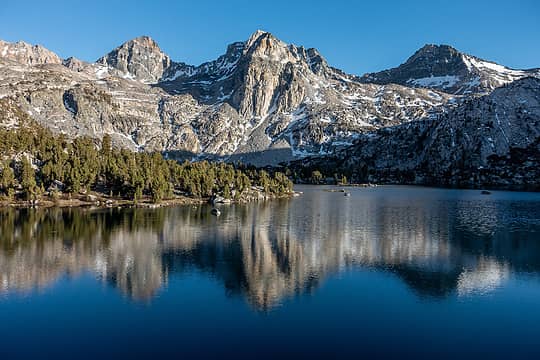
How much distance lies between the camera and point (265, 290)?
4888 cm

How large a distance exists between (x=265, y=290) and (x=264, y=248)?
21980 mm

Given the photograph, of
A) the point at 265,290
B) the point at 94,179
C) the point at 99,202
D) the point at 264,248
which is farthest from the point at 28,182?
the point at 265,290

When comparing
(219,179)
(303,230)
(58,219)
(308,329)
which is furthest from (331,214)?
(308,329)

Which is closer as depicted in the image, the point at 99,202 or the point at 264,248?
the point at 264,248

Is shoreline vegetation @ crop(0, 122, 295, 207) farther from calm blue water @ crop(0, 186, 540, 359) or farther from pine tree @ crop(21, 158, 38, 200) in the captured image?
calm blue water @ crop(0, 186, 540, 359)

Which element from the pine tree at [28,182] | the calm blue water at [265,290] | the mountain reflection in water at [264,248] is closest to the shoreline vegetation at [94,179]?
the pine tree at [28,182]

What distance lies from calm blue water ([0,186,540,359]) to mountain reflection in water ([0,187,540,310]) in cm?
31

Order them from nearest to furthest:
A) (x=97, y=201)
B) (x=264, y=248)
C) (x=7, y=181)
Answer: (x=264, y=248)
(x=7, y=181)
(x=97, y=201)

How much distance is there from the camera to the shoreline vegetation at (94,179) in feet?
389

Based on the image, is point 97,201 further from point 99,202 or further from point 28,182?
point 28,182

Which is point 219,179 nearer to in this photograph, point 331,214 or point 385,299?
point 331,214

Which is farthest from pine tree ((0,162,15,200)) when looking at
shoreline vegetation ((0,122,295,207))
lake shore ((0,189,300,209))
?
lake shore ((0,189,300,209))

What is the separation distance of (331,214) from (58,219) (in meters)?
67.7

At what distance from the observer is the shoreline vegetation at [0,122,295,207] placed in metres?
119
